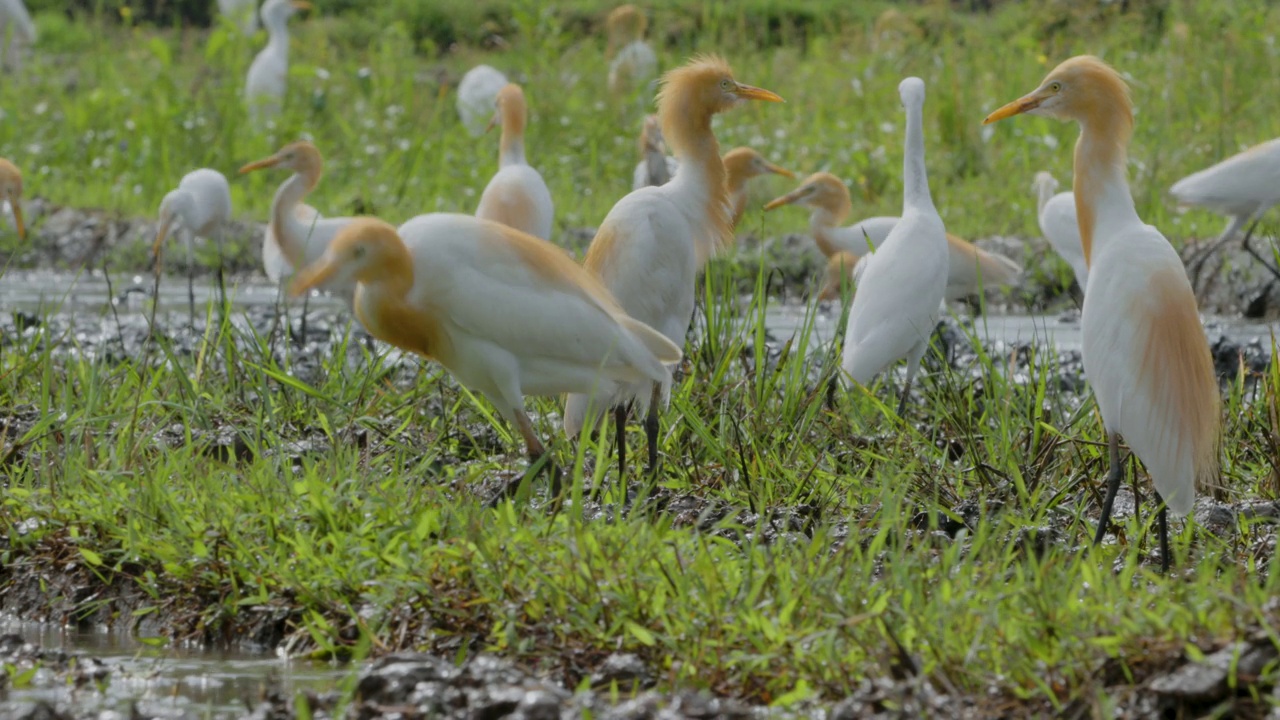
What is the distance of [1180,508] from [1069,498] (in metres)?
0.59

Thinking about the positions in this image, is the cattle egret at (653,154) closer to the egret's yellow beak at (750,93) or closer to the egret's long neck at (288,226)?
the egret's long neck at (288,226)

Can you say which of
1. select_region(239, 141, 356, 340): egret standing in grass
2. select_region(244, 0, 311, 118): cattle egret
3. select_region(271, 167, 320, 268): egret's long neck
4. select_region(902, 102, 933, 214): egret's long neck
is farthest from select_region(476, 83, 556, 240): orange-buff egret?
select_region(244, 0, 311, 118): cattle egret

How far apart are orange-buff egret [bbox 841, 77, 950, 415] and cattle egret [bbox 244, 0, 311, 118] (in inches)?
337

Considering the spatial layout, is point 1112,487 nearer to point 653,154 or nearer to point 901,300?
point 901,300

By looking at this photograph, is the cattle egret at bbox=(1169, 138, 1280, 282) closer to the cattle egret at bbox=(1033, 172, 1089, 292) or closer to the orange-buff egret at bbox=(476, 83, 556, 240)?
the cattle egret at bbox=(1033, 172, 1089, 292)

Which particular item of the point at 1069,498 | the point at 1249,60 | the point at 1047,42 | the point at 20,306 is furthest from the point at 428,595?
the point at 1047,42

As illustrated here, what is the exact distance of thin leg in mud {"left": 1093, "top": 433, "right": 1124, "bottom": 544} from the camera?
403cm

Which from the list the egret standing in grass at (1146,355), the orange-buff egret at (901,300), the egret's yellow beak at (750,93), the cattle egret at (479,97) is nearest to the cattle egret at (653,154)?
the orange-buff egret at (901,300)

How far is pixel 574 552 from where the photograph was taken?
322cm

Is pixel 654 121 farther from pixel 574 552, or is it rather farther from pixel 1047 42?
pixel 1047 42

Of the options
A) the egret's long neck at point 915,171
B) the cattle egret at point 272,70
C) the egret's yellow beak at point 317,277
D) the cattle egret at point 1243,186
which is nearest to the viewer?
the egret's yellow beak at point 317,277

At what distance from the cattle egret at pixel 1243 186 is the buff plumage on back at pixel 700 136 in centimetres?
380

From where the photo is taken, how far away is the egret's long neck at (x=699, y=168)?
535 centimetres

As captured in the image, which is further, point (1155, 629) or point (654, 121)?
point (654, 121)
